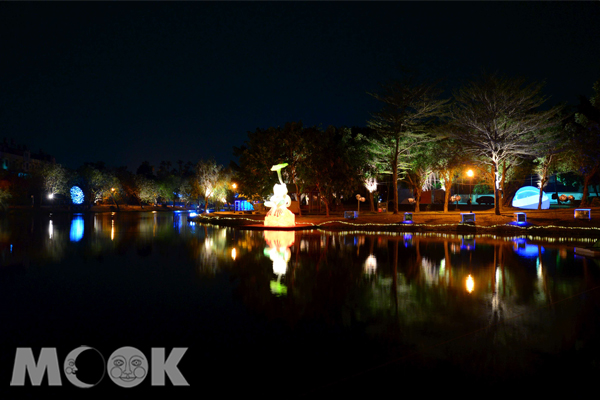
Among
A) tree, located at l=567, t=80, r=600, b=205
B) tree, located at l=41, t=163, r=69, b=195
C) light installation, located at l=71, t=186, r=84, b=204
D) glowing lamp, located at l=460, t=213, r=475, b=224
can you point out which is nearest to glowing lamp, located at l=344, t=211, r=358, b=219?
glowing lamp, located at l=460, t=213, r=475, b=224

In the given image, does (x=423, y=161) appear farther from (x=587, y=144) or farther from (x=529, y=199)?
(x=529, y=199)

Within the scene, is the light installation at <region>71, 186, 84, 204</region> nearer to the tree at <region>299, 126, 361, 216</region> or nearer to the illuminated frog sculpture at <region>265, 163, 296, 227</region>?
the tree at <region>299, 126, 361, 216</region>

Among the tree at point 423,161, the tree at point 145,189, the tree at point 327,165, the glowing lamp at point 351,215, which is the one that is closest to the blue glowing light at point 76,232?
the tree at point 327,165

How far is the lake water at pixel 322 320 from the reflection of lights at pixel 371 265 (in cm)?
6

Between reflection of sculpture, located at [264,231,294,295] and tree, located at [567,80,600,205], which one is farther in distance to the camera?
tree, located at [567,80,600,205]

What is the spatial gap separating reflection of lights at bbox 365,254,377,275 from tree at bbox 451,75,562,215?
1654cm

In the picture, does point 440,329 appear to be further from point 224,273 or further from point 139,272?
point 139,272

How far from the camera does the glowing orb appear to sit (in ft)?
130

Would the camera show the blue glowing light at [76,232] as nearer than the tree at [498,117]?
Yes

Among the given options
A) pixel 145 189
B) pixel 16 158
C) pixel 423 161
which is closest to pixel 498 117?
pixel 423 161

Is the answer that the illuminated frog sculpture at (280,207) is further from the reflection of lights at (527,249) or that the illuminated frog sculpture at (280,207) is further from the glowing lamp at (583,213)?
the glowing lamp at (583,213)

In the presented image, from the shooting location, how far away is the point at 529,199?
40.2 metres

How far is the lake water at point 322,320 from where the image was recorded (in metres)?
4.07

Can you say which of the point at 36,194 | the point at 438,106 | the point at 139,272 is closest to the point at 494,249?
the point at 139,272
